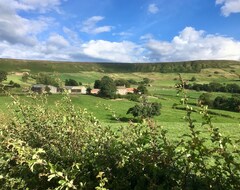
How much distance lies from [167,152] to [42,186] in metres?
1.86

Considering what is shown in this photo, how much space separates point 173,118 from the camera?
70500 mm

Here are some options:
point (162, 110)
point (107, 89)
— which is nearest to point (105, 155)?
point (162, 110)

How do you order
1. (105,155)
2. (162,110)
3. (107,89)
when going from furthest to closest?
(107,89) < (162,110) < (105,155)

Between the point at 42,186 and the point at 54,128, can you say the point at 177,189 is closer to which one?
the point at 42,186

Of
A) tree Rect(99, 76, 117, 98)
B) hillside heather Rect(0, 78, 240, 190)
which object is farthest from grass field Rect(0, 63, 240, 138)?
tree Rect(99, 76, 117, 98)

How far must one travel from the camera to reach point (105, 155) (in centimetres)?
431

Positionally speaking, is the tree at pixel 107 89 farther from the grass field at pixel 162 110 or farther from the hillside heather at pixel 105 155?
the hillside heather at pixel 105 155

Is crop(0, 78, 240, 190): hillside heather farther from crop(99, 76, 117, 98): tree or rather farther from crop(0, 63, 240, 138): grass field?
crop(99, 76, 117, 98): tree

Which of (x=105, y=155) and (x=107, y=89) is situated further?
(x=107, y=89)

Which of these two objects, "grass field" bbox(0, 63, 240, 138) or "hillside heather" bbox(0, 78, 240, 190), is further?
"grass field" bbox(0, 63, 240, 138)

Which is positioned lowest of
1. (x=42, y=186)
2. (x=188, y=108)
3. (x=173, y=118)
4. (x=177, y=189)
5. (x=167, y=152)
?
(x=173, y=118)

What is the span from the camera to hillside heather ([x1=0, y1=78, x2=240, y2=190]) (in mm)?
3473

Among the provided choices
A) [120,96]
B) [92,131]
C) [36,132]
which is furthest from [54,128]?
[120,96]

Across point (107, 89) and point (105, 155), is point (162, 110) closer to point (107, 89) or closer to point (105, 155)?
point (107, 89)
